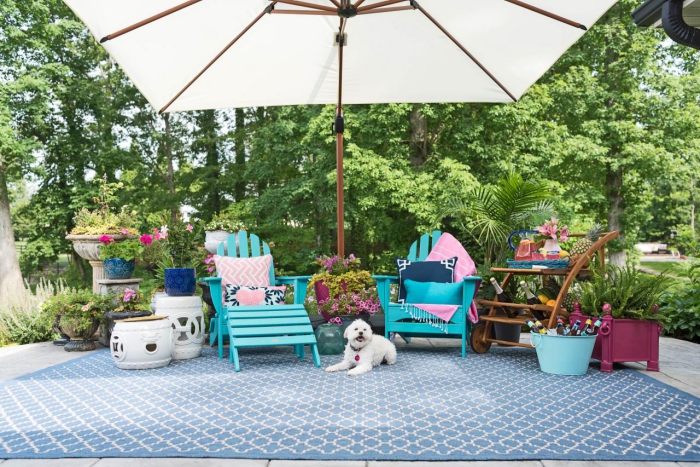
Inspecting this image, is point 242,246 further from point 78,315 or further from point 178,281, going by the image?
point 78,315

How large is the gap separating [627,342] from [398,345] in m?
1.83

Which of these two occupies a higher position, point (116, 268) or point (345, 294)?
point (116, 268)

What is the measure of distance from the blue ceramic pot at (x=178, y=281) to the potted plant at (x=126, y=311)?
1.46 ft

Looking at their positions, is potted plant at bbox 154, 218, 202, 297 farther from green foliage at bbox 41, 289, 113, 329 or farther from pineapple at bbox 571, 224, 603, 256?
pineapple at bbox 571, 224, 603, 256

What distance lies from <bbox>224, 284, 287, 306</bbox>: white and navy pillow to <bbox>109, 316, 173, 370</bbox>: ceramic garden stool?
0.62m

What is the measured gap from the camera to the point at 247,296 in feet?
14.3

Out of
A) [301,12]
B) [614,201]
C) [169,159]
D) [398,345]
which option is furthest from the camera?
[169,159]

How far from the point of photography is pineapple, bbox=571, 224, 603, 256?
4.05 metres

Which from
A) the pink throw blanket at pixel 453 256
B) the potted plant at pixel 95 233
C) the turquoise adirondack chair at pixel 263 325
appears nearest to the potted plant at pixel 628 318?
the pink throw blanket at pixel 453 256

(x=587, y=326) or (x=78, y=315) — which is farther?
(x=78, y=315)

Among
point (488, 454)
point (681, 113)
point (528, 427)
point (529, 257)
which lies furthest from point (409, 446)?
point (681, 113)

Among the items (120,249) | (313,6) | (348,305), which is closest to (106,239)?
(120,249)

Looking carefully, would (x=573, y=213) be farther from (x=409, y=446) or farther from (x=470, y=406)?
(x=409, y=446)

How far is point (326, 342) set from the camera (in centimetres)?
433
